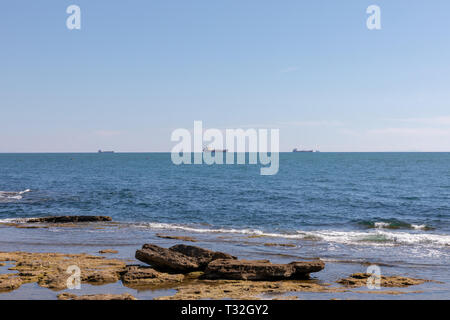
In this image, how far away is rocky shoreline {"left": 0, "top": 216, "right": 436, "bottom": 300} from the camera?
17.5 metres

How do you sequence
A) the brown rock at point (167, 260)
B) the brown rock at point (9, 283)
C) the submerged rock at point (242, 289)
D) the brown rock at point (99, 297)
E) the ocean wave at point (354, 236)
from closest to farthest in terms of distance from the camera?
the brown rock at point (99, 297)
the submerged rock at point (242, 289)
the brown rock at point (9, 283)
the brown rock at point (167, 260)
the ocean wave at point (354, 236)

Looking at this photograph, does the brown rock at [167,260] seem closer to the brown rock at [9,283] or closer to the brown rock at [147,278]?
the brown rock at [147,278]

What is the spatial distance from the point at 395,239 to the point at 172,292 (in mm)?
20817

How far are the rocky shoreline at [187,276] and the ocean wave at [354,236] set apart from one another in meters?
11.8

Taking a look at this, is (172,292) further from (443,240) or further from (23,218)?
(23,218)

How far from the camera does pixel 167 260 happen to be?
20812 millimetres

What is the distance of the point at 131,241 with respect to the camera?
30.3m

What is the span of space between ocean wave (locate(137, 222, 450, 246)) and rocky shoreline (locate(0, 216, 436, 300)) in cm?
1180

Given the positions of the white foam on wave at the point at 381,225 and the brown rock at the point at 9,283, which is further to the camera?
the white foam on wave at the point at 381,225

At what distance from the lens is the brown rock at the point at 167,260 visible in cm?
2062

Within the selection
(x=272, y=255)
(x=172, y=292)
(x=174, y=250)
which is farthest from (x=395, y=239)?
(x=172, y=292)

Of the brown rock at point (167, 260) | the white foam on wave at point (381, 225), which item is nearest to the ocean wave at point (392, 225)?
the white foam on wave at point (381, 225)
